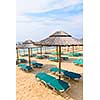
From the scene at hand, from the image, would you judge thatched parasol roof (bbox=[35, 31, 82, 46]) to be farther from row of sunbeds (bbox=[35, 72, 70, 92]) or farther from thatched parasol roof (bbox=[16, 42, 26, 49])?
row of sunbeds (bbox=[35, 72, 70, 92])

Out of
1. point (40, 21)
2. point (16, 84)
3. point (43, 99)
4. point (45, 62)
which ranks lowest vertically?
point (43, 99)

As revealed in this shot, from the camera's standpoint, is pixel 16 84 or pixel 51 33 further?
pixel 51 33

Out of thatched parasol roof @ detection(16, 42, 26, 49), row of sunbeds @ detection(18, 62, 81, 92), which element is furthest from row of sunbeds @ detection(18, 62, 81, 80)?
thatched parasol roof @ detection(16, 42, 26, 49)

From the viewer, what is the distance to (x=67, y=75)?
172 centimetres

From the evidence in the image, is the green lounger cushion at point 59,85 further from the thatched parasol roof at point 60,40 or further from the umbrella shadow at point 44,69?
Result: the thatched parasol roof at point 60,40

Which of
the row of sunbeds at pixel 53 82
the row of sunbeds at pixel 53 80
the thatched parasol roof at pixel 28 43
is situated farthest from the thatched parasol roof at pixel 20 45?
the row of sunbeds at pixel 53 82

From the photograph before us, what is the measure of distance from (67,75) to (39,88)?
231 mm

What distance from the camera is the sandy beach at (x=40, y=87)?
1598 millimetres

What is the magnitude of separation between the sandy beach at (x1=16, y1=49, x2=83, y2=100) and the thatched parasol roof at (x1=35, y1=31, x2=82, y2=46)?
128mm

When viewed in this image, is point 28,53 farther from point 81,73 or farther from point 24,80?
point 81,73

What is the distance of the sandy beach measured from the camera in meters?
1.60

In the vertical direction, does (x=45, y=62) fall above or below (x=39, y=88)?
above

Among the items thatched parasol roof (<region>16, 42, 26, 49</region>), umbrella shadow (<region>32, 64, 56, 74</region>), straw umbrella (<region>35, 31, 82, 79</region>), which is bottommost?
umbrella shadow (<region>32, 64, 56, 74</region>)
